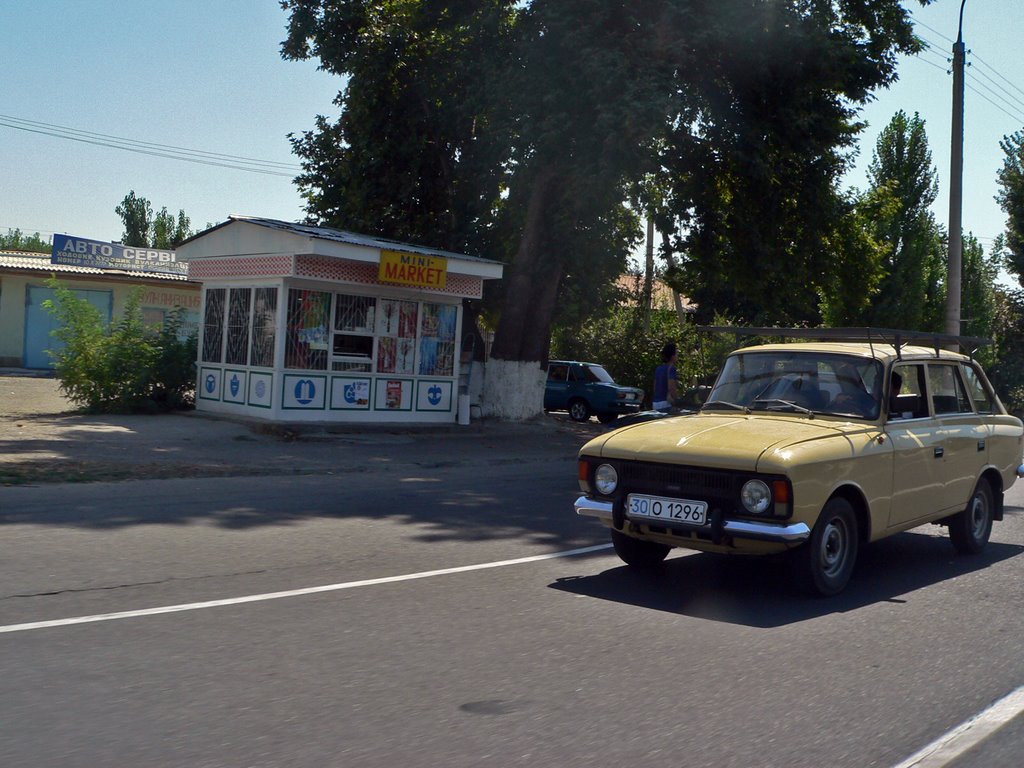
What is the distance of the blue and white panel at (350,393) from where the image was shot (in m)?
19.2

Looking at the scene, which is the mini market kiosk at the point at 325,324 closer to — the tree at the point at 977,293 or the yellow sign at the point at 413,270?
the yellow sign at the point at 413,270

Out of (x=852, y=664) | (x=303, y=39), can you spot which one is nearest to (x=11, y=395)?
(x=303, y=39)

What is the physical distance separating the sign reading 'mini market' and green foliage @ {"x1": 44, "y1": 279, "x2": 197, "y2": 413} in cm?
1537

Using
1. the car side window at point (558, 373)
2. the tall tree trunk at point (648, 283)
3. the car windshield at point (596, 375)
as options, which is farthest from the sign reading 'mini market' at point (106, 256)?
the tall tree trunk at point (648, 283)

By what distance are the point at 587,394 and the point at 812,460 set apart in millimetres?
22134

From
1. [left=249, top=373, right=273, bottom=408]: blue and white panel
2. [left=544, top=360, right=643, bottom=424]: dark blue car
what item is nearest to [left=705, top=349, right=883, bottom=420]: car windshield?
[left=249, top=373, right=273, bottom=408]: blue and white panel

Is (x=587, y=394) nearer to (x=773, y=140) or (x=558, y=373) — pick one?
(x=558, y=373)

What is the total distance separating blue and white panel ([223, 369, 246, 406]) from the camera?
1931cm

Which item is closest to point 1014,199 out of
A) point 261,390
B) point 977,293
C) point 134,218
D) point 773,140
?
point 977,293

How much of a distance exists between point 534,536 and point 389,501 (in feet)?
7.98

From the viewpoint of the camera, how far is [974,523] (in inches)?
353

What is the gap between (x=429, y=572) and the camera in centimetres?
737

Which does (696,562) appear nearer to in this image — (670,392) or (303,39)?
(670,392)

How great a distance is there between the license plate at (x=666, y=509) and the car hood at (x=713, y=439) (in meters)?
0.26
